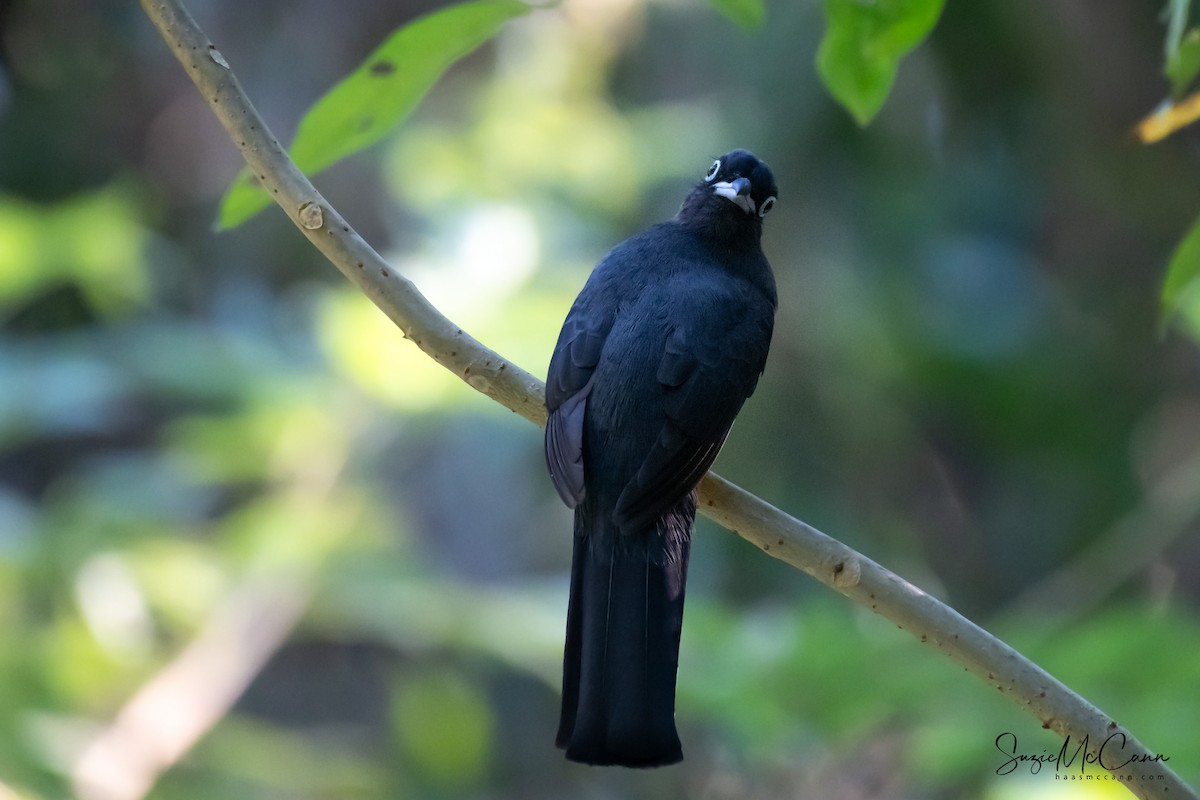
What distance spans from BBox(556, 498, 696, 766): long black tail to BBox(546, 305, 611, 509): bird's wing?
0.13 m

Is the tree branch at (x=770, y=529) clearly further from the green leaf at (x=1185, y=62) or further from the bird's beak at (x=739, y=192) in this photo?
the bird's beak at (x=739, y=192)

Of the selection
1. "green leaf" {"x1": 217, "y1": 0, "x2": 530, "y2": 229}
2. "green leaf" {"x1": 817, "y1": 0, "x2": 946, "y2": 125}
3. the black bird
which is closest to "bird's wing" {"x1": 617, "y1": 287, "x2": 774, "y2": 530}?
the black bird

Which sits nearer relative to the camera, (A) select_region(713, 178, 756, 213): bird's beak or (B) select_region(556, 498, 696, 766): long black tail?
(B) select_region(556, 498, 696, 766): long black tail

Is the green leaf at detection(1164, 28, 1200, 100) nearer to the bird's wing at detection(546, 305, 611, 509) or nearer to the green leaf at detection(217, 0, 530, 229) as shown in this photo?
the green leaf at detection(217, 0, 530, 229)

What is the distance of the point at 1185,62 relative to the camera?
2146 millimetres

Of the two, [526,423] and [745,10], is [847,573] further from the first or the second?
[526,423]

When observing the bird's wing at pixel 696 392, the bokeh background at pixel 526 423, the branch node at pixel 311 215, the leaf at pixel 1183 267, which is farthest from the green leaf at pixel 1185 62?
the bokeh background at pixel 526 423

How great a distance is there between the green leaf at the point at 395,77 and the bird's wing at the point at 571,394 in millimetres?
850

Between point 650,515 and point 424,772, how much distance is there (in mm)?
4109

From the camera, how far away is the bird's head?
354 centimetres

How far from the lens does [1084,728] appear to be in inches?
84.2

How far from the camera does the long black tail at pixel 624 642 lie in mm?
2531

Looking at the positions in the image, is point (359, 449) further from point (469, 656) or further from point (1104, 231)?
point (1104, 231)

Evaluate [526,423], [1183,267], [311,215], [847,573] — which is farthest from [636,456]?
[526,423]
